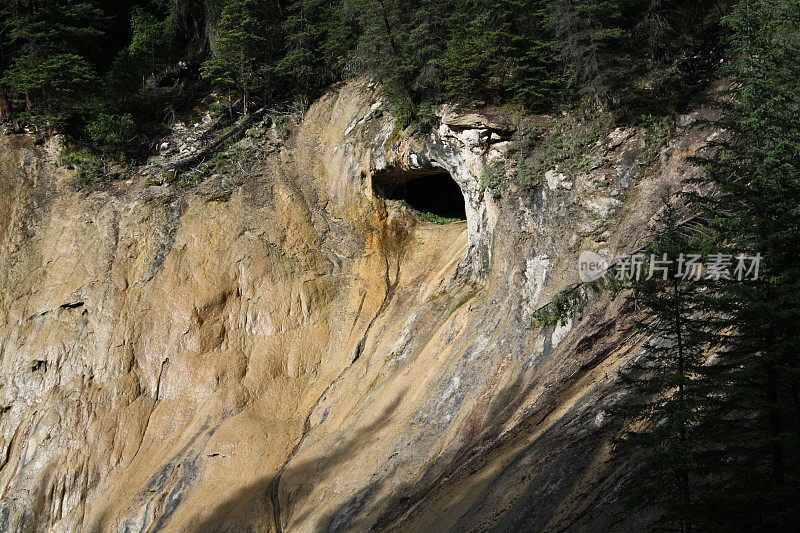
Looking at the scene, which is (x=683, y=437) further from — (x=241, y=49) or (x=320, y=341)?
(x=241, y=49)

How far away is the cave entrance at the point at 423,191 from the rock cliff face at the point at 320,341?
180 mm

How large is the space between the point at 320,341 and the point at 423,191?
21.5 feet

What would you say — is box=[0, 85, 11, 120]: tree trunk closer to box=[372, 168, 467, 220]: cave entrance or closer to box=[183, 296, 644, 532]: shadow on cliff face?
box=[372, 168, 467, 220]: cave entrance

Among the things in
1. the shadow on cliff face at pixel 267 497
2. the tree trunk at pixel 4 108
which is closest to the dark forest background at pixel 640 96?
the tree trunk at pixel 4 108

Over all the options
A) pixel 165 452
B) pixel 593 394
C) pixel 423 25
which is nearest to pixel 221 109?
pixel 423 25

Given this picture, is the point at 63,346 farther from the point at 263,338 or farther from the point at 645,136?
the point at 645,136

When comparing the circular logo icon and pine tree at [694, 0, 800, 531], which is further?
the circular logo icon

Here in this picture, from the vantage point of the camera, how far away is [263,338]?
59.6 feet

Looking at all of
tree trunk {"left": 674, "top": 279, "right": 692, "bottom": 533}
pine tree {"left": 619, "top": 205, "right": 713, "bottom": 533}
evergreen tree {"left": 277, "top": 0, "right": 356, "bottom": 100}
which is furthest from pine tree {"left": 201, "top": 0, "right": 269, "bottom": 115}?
tree trunk {"left": 674, "top": 279, "right": 692, "bottom": 533}

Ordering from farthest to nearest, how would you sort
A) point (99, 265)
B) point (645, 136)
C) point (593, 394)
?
point (99, 265)
point (645, 136)
point (593, 394)

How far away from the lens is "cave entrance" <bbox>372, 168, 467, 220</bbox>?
19453 millimetres

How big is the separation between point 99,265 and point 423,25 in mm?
12997

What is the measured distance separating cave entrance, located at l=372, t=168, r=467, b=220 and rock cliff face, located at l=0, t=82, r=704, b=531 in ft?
0.59

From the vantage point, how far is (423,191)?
20891mm
